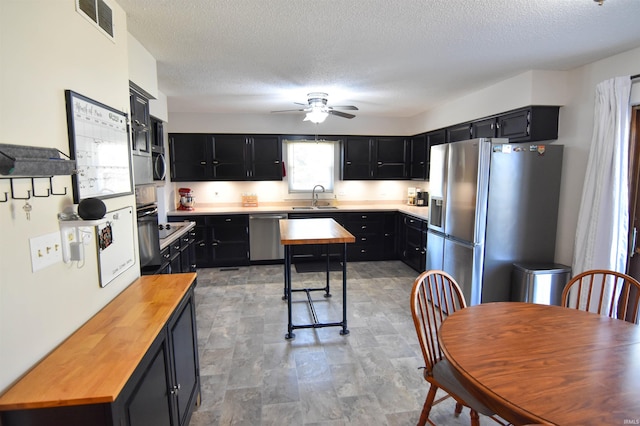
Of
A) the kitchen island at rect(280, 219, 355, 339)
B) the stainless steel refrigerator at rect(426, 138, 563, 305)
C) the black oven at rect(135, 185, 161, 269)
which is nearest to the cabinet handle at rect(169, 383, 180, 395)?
the black oven at rect(135, 185, 161, 269)

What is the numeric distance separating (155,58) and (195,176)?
8.41 feet

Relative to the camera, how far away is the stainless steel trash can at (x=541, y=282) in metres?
2.95

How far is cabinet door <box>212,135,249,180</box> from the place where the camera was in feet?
16.9

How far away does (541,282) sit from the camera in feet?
9.71

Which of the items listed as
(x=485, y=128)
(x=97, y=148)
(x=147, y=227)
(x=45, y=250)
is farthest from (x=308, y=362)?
(x=485, y=128)

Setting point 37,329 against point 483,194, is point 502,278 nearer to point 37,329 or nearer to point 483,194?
point 483,194

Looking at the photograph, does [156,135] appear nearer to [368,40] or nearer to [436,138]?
[368,40]

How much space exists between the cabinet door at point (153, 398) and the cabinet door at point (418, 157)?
4.67m

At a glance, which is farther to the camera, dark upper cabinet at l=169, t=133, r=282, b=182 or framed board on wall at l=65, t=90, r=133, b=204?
dark upper cabinet at l=169, t=133, r=282, b=182

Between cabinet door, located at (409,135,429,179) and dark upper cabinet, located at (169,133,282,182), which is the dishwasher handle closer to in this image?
dark upper cabinet, located at (169,133,282,182)

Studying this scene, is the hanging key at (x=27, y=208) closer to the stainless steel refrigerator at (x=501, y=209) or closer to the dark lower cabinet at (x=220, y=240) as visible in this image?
the stainless steel refrigerator at (x=501, y=209)

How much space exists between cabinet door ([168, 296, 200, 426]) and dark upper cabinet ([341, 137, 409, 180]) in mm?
4059

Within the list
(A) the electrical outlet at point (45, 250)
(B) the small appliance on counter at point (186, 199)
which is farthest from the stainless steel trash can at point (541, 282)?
(B) the small appliance on counter at point (186, 199)

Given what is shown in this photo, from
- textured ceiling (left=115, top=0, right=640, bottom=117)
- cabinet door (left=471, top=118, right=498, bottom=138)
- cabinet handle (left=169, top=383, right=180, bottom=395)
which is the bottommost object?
cabinet handle (left=169, top=383, right=180, bottom=395)
